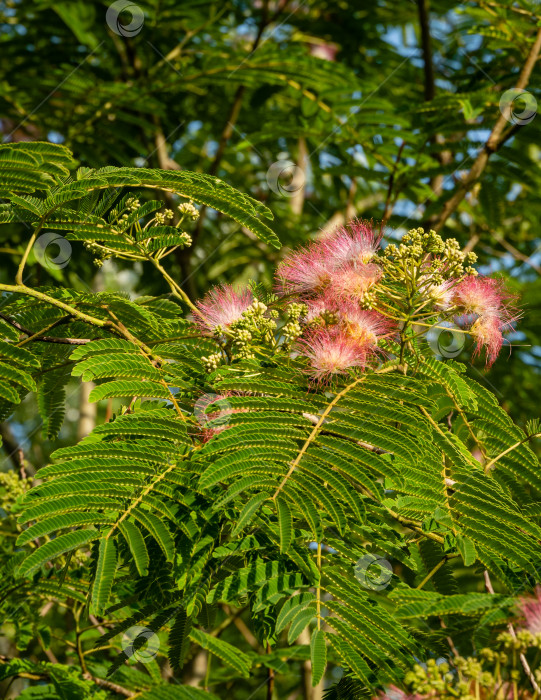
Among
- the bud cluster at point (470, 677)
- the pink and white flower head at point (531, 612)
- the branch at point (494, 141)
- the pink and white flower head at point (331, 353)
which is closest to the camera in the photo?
the bud cluster at point (470, 677)

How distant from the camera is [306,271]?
2.62m

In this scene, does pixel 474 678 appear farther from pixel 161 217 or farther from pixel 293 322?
pixel 161 217

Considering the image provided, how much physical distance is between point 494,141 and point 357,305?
3.03m

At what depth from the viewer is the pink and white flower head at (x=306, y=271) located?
8.54 ft

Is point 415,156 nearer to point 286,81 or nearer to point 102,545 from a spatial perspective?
point 286,81

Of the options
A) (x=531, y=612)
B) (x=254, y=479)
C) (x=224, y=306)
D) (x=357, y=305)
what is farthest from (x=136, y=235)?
(x=531, y=612)

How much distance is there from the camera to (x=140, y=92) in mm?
5375

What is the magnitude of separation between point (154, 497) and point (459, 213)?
528 cm

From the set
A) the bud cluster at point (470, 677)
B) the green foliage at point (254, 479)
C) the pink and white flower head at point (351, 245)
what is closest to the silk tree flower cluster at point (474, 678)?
the bud cluster at point (470, 677)

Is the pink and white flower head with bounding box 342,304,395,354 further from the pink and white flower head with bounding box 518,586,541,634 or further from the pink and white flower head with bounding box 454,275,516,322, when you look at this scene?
the pink and white flower head with bounding box 518,586,541,634

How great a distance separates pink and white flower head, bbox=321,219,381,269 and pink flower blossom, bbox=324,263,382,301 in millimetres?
55

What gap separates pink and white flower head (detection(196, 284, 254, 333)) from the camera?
2.60 meters

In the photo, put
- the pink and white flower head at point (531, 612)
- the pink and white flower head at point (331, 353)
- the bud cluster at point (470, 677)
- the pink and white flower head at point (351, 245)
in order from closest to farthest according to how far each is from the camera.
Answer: the bud cluster at point (470, 677) < the pink and white flower head at point (531, 612) < the pink and white flower head at point (331, 353) < the pink and white flower head at point (351, 245)

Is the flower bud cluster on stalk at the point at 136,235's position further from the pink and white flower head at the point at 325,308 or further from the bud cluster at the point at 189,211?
the pink and white flower head at the point at 325,308
